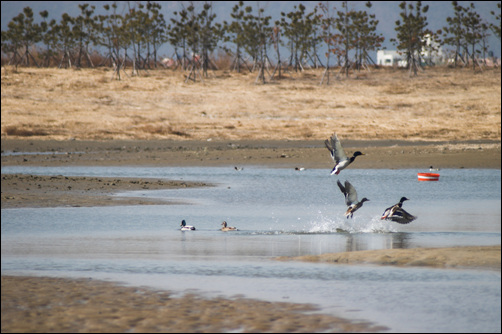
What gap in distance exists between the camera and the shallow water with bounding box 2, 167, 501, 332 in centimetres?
754

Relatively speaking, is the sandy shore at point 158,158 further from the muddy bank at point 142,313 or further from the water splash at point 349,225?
the muddy bank at point 142,313

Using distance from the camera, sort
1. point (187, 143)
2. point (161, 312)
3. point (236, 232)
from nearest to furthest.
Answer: point (161, 312) < point (236, 232) < point (187, 143)

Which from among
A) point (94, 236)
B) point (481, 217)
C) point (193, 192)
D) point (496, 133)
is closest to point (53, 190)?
point (193, 192)

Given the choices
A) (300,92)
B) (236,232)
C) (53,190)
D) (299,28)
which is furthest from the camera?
(299,28)

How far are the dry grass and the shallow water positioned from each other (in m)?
21.0

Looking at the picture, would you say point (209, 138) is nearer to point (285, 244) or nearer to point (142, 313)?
point (285, 244)

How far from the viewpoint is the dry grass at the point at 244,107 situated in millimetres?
41344

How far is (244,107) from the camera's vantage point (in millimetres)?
47000

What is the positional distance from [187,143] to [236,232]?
25.4 metres

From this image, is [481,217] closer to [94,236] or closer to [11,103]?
[94,236]

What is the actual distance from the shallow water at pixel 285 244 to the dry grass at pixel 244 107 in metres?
21.0

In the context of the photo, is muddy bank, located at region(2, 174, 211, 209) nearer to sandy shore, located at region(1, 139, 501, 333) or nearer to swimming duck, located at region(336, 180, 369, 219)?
sandy shore, located at region(1, 139, 501, 333)

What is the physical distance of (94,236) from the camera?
39.9ft

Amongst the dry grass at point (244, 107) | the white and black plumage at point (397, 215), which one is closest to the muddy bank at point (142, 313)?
the white and black plumage at point (397, 215)
